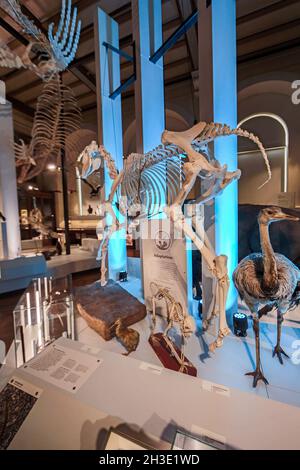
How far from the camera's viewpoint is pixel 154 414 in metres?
0.79

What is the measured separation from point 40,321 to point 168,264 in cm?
139

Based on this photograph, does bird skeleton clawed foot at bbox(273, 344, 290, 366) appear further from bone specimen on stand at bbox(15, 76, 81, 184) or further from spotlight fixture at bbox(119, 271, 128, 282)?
bone specimen on stand at bbox(15, 76, 81, 184)

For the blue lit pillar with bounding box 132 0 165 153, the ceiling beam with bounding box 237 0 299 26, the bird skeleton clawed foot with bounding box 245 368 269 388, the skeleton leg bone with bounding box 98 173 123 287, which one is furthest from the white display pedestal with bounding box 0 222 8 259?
the ceiling beam with bounding box 237 0 299 26

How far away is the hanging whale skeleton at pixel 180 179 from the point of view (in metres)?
1.57

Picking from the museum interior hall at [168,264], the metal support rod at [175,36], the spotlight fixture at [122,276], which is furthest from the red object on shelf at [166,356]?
the metal support rod at [175,36]

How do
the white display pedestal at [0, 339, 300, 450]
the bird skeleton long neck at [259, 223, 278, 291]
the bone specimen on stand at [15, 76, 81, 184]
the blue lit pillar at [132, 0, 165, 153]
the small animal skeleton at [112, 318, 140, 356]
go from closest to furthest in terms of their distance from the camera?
1. the white display pedestal at [0, 339, 300, 450]
2. the bird skeleton long neck at [259, 223, 278, 291]
3. the small animal skeleton at [112, 318, 140, 356]
4. the blue lit pillar at [132, 0, 165, 153]
5. the bone specimen on stand at [15, 76, 81, 184]

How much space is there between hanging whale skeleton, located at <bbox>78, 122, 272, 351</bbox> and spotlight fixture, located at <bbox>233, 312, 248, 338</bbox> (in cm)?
24

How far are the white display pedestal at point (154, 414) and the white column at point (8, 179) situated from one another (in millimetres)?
4502

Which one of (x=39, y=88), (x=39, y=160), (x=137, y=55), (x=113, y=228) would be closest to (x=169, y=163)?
(x=113, y=228)

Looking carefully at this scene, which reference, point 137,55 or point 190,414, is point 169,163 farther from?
point 190,414

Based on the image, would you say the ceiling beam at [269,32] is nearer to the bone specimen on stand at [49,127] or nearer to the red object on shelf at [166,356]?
the bone specimen on stand at [49,127]

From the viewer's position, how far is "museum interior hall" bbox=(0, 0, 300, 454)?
79 centimetres
